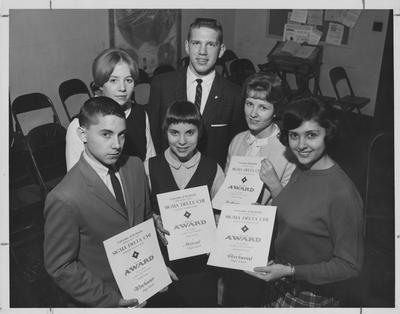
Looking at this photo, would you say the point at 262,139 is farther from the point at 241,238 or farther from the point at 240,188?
the point at 241,238

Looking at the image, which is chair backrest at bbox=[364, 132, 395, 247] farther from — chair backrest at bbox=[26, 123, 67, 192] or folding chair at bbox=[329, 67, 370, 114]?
folding chair at bbox=[329, 67, 370, 114]

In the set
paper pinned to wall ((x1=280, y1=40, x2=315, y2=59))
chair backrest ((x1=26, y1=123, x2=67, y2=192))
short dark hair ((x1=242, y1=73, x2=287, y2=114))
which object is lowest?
chair backrest ((x1=26, y1=123, x2=67, y2=192))

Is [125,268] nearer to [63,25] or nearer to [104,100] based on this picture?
[104,100]

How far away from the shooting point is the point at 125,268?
1.87m

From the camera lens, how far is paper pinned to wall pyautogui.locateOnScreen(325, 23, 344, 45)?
7293mm

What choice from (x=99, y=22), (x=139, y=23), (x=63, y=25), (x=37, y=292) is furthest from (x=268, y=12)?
(x=37, y=292)

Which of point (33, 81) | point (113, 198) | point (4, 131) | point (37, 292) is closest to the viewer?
point (113, 198)

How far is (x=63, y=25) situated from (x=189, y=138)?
3.60 metres

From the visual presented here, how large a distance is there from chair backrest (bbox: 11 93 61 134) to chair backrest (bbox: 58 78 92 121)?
26 centimetres

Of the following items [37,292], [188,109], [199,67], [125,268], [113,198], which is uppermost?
[199,67]

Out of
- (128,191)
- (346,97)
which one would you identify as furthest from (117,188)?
(346,97)

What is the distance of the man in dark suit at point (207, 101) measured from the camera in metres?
2.78

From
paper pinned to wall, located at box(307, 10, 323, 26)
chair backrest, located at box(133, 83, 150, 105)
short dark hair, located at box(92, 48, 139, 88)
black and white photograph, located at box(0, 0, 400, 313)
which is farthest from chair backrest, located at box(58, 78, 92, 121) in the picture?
paper pinned to wall, located at box(307, 10, 323, 26)

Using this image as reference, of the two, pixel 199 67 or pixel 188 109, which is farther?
pixel 199 67
